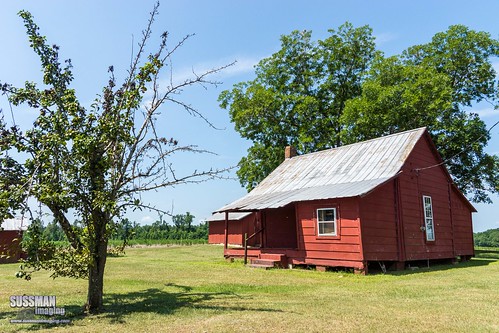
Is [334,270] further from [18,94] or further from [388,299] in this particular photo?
[18,94]

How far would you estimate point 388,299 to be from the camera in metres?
9.62

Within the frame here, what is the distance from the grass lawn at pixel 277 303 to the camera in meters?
6.99

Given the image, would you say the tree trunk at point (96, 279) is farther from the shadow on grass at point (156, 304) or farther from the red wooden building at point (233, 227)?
the red wooden building at point (233, 227)

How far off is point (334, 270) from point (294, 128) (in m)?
21.0

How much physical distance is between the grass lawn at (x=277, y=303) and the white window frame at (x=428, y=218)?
14.9ft

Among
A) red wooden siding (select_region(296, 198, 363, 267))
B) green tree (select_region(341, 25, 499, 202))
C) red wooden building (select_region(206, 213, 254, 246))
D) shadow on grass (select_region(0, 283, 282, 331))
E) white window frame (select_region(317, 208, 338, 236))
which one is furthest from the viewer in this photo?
red wooden building (select_region(206, 213, 254, 246))

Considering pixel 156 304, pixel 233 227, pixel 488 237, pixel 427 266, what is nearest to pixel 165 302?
pixel 156 304

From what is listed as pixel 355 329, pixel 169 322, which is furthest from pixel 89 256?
pixel 355 329

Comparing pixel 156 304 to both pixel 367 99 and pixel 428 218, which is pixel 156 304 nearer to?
pixel 428 218

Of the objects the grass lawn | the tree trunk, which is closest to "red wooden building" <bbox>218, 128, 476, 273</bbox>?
the grass lawn

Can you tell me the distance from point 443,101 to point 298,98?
465 inches

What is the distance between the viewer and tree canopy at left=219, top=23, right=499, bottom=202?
29.2 metres

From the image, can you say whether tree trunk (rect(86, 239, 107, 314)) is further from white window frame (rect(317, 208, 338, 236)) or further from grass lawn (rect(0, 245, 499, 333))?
white window frame (rect(317, 208, 338, 236))

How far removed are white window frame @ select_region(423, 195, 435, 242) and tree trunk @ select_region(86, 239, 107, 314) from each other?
601 inches
